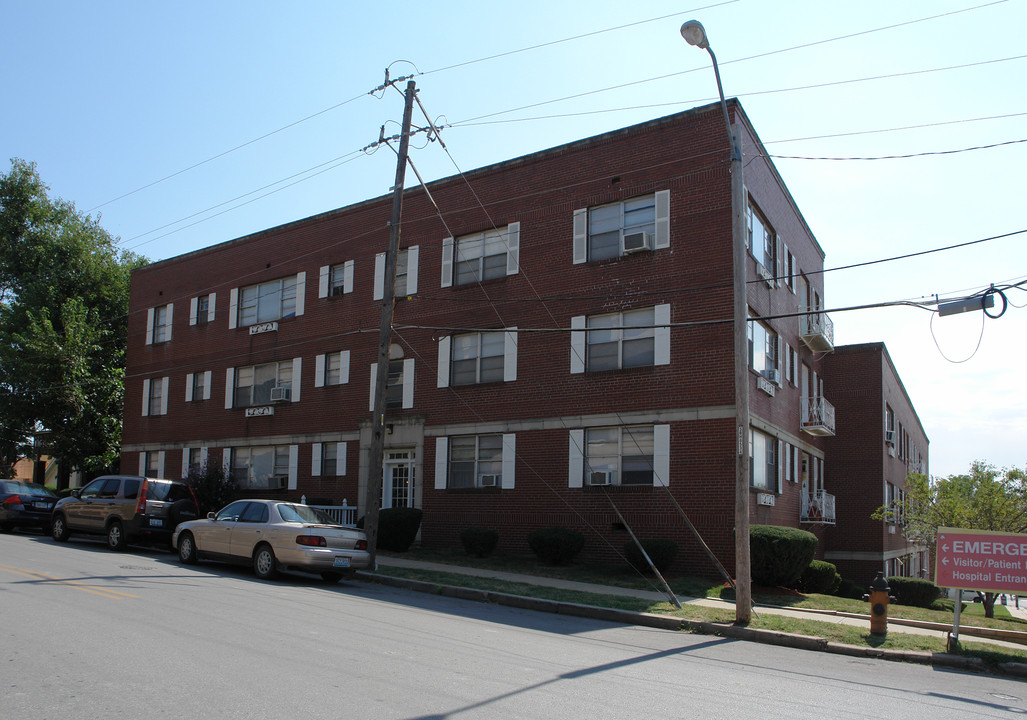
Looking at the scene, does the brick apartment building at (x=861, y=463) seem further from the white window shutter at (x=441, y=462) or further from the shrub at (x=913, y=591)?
the white window shutter at (x=441, y=462)

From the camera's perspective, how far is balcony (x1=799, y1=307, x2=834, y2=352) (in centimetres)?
2648

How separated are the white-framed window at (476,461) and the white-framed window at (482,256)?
457cm

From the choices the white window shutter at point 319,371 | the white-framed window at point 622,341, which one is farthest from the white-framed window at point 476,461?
the white window shutter at point 319,371

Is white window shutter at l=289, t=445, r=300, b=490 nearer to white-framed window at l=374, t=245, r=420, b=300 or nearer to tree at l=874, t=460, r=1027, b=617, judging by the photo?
white-framed window at l=374, t=245, r=420, b=300

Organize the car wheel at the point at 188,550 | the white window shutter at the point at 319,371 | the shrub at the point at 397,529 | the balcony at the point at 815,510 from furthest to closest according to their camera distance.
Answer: the white window shutter at the point at 319,371 < the balcony at the point at 815,510 < the shrub at the point at 397,529 < the car wheel at the point at 188,550

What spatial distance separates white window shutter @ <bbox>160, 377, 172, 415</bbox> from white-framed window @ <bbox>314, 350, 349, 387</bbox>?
9212mm

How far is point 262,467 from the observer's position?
28406mm

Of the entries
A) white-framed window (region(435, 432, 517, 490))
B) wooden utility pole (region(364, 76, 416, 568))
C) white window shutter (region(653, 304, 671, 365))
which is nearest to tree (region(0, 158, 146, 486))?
white-framed window (region(435, 432, 517, 490))

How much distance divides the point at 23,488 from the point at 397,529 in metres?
11.9

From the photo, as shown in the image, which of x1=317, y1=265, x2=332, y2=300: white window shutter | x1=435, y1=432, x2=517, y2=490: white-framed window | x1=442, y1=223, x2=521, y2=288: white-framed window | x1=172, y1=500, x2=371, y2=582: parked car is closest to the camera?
x1=172, y1=500, x2=371, y2=582: parked car

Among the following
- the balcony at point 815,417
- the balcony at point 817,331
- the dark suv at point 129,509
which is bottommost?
the dark suv at point 129,509

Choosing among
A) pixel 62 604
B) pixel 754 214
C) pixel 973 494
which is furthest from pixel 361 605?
pixel 973 494

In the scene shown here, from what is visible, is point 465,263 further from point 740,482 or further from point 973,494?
point 973,494

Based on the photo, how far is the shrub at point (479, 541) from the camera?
20453 mm
